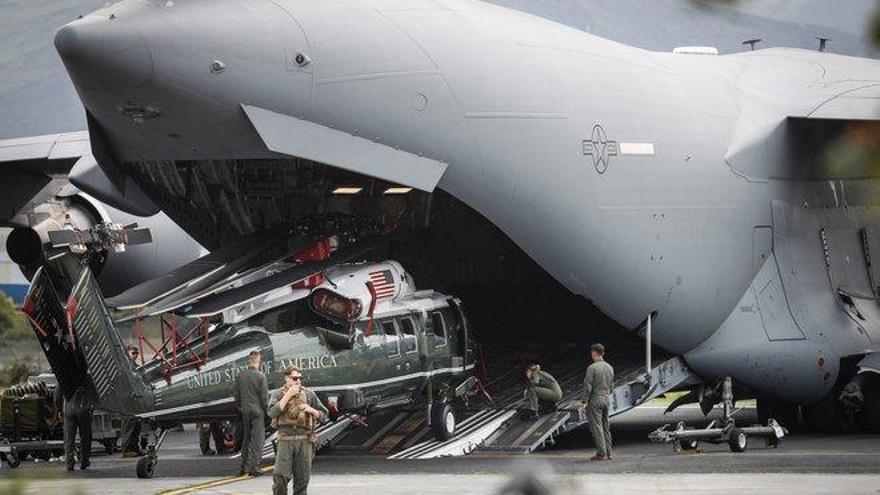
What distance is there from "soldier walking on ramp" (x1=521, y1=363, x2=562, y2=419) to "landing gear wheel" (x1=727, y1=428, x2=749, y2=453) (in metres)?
2.61

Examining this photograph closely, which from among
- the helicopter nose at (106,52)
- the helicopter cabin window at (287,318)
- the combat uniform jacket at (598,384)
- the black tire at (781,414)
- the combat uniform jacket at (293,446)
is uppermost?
the helicopter nose at (106,52)

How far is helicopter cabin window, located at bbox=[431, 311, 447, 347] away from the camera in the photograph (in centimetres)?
2141

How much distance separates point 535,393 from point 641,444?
112 inches

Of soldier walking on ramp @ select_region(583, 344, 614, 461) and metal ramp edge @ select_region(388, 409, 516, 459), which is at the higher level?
soldier walking on ramp @ select_region(583, 344, 614, 461)

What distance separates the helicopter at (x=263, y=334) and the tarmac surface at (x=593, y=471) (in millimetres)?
980

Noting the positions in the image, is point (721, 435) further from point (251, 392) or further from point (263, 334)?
point (251, 392)

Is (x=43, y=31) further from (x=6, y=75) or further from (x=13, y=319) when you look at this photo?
(x=13, y=319)

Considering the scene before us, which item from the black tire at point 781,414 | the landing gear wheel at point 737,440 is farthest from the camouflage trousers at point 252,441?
the black tire at point 781,414

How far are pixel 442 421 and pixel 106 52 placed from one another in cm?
720

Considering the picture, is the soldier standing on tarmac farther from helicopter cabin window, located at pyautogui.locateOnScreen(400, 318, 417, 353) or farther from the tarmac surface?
→ helicopter cabin window, located at pyautogui.locateOnScreen(400, 318, 417, 353)

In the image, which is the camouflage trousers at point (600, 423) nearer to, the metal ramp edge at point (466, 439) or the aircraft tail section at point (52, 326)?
the metal ramp edge at point (466, 439)

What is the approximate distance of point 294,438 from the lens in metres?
14.3

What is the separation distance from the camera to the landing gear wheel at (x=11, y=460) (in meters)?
22.0

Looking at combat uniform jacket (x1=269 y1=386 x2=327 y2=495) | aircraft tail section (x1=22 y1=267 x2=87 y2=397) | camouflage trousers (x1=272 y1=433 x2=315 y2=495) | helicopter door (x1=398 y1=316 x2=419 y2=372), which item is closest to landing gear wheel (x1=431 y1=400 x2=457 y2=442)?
helicopter door (x1=398 y1=316 x2=419 y2=372)
